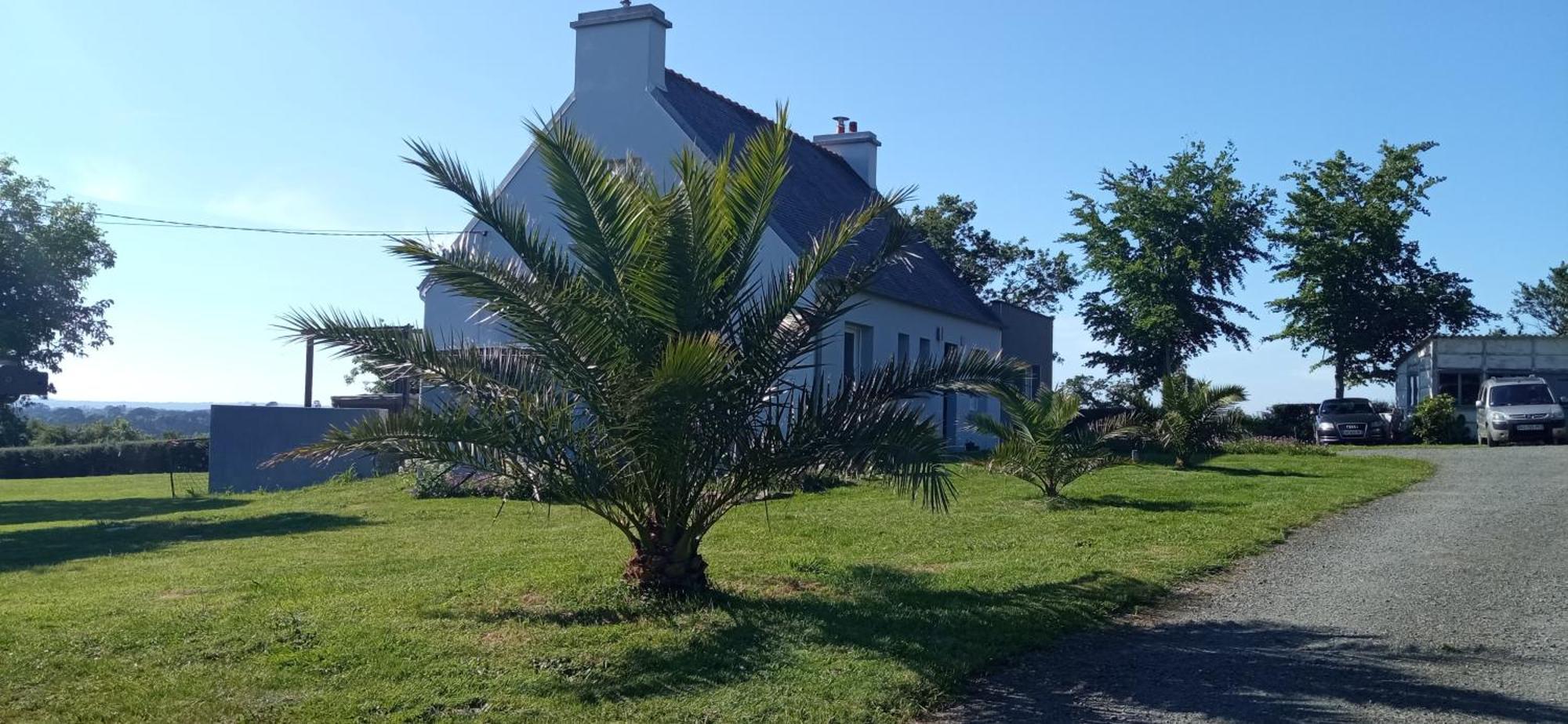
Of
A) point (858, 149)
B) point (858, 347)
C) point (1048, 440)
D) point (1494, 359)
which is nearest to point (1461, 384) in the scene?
point (1494, 359)

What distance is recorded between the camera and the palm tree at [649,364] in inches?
329

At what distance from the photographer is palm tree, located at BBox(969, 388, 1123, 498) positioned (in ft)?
48.8

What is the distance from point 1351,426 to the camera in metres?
33.4

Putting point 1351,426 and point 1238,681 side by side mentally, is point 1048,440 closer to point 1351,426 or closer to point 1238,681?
point 1238,681

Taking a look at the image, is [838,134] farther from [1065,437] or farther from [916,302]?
[1065,437]

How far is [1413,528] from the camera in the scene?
1244cm

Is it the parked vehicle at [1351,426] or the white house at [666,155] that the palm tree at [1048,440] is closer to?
the white house at [666,155]

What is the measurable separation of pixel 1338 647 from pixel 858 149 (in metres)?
25.1

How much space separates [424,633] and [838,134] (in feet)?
83.1

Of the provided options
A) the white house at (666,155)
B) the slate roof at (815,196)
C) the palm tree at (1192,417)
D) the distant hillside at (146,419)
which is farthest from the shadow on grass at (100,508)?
the distant hillside at (146,419)

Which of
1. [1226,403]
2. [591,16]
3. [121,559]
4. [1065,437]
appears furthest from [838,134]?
[121,559]

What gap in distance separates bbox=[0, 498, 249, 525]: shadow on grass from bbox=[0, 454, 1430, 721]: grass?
9.22ft

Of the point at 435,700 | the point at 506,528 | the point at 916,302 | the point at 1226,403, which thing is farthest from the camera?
the point at 916,302

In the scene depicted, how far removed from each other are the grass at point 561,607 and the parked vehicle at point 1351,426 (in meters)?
19.2
